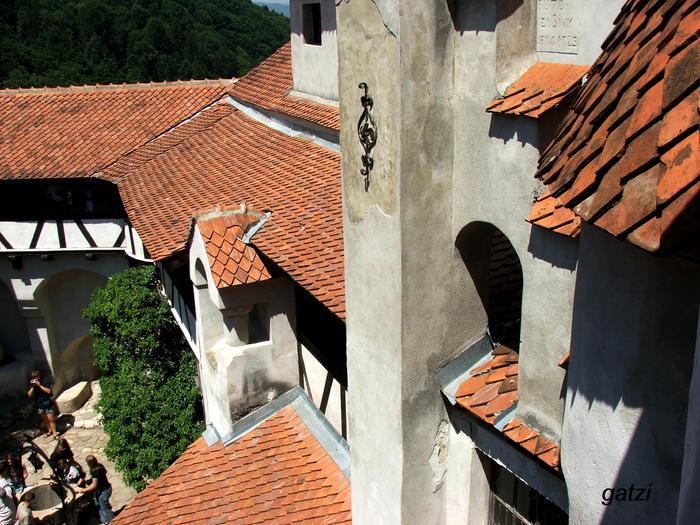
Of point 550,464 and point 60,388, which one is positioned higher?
point 550,464

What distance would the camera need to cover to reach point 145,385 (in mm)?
12703

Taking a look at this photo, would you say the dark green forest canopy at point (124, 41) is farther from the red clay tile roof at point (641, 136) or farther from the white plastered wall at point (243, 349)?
the red clay tile roof at point (641, 136)

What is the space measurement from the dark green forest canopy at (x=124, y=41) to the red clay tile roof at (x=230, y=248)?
2251 cm

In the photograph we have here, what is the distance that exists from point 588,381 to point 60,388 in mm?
18344

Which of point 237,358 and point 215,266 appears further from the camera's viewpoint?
point 237,358

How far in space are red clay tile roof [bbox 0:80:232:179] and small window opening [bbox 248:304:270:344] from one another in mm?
7532

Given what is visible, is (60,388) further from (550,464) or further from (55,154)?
(550,464)

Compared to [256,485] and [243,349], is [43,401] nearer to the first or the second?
[243,349]

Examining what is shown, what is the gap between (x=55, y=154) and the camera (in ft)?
53.3

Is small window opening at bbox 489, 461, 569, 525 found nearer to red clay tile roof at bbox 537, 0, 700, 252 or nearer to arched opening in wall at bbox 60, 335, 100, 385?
red clay tile roof at bbox 537, 0, 700, 252

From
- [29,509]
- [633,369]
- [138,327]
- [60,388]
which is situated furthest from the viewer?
[60,388]

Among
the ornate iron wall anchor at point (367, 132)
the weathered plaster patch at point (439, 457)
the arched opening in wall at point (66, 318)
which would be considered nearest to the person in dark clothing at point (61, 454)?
the arched opening in wall at point (66, 318)

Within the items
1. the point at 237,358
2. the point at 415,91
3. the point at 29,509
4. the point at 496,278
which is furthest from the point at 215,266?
the point at 29,509

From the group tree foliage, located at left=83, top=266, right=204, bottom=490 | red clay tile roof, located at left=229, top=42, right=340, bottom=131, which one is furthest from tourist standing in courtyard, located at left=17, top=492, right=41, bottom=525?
red clay tile roof, located at left=229, top=42, right=340, bottom=131
